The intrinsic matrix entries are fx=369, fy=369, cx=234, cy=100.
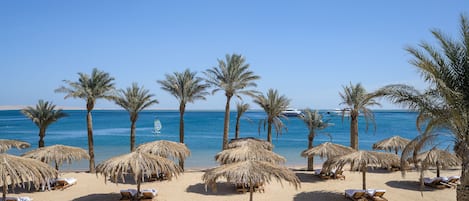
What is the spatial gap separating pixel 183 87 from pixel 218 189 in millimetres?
9632

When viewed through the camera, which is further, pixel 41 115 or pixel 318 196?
pixel 41 115

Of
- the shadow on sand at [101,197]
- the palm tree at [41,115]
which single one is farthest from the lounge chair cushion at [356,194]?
the palm tree at [41,115]

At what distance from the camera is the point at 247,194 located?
53.7ft

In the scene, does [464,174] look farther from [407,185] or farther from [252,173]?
[407,185]

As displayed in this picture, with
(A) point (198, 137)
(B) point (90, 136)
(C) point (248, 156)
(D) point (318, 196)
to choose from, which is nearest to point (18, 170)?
(C) point (248, 156)

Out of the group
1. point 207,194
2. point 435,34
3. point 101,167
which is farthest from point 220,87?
point 435,34

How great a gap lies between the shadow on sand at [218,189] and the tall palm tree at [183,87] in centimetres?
747

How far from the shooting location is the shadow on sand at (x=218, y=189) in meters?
16.6

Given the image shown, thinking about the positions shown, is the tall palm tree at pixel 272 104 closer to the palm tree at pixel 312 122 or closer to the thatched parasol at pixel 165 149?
the palm tree at pixel 312 122

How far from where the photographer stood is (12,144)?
21047 mm

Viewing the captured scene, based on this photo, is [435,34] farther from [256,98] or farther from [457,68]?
[256,98]

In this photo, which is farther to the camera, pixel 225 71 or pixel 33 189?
pixel 225 71

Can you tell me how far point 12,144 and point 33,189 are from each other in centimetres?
550

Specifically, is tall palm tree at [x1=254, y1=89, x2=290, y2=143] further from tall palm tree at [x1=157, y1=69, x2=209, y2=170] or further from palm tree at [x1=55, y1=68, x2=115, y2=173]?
palm tree at [x1=55, y1=68, x2=115, y2=173]
